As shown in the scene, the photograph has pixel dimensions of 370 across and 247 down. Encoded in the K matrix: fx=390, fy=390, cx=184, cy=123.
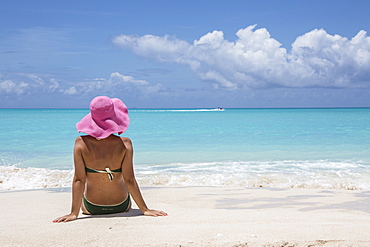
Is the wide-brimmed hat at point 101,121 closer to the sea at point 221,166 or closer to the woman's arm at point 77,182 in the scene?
the woman's arm at point 77,182

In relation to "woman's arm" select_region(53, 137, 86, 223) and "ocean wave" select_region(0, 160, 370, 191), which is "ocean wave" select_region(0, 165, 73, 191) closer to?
"ocean wave" select_region(0, 160, 370, 191)

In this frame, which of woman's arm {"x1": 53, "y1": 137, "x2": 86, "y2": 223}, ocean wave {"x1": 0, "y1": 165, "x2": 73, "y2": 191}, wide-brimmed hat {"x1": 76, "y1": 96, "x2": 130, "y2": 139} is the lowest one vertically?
ocean wave {"x1": 0, "y1": 165, "x2": 73, "y2": 191}

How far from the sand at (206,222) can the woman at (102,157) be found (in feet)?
0.84

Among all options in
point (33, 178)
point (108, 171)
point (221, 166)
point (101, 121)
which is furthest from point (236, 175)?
point (101, 121)

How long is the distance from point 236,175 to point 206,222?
505 cm

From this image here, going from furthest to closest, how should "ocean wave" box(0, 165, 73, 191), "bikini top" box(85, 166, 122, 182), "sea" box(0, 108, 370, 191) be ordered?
"sea" box(0, 108, 370, 191), "ocean wave" box(0, 165, 73, 191), "bikini top" box(85, 166, 122, 182)

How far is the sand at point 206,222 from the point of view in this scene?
301 centimetres

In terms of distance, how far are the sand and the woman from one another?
0.26 m

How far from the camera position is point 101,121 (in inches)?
146

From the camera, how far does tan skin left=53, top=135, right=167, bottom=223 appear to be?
3688 millimetres

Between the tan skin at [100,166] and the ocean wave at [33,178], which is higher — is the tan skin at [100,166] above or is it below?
above

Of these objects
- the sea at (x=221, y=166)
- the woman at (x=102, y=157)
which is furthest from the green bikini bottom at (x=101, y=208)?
the sea at (x=221, y=166)

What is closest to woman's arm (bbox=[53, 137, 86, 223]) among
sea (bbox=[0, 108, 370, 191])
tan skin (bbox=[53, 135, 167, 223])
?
tan skin (bbox=[53, 135, 167, 223])

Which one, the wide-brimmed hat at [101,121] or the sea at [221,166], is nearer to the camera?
the wide-brimmed hat at [101,121]
